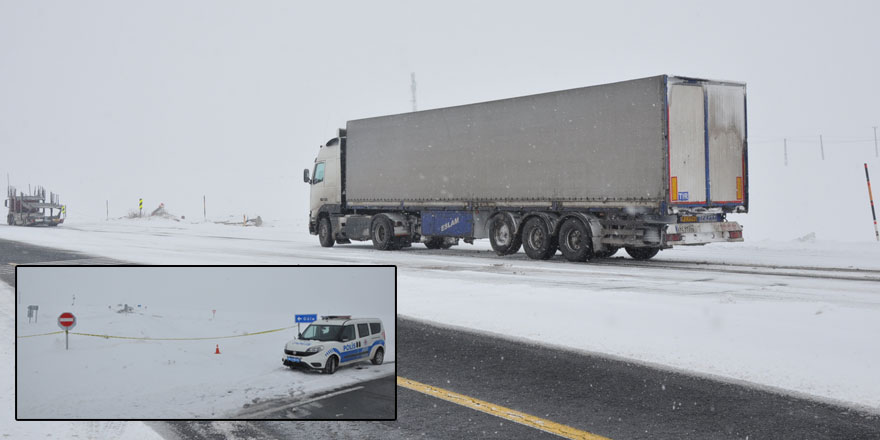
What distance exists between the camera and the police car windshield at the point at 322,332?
2.68 m

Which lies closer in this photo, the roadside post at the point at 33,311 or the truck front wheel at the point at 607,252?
the roadside post at the point at 33,311

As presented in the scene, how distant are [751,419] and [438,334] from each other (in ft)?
12.6

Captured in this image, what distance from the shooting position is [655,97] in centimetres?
1658

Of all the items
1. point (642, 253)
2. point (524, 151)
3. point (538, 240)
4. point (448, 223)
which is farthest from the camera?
point (448, 223)

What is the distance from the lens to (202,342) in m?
2.72

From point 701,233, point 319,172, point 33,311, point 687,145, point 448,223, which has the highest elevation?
point 319,172

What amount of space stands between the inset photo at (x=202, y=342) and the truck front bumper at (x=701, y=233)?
48.6 feet

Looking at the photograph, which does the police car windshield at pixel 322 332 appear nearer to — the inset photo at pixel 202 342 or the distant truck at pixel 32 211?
the inset photo at pixel 202 342

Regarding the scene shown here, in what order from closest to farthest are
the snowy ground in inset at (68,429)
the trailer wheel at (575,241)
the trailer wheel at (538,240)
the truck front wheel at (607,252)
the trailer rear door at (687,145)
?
the snowy ground in inset at (68,429) < the trailer rear door at (687,145) < the trailer wheel at (575,241) < the truck front wheel at (607,252) < the trailer wheel at (538,240)

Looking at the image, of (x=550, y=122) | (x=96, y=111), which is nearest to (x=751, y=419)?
(x=550, y=122)

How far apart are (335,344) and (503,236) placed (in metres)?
17.8

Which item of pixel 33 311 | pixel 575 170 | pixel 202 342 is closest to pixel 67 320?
pixel 33 311

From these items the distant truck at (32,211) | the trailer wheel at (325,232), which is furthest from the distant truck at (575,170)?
the distant truck at (32,211)

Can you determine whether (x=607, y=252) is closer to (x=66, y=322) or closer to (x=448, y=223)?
(x=448, y=223)
